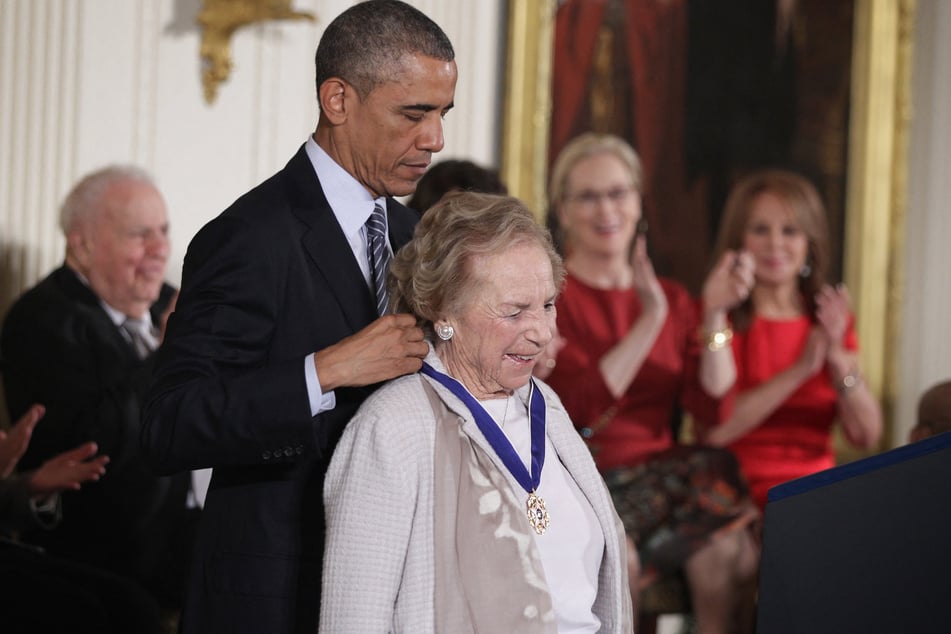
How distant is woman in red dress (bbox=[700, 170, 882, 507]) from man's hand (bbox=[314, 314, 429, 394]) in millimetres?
3717

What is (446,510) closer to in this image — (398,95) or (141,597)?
(398,95)

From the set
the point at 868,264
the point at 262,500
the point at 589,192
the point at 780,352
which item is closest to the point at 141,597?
the point at 262,500

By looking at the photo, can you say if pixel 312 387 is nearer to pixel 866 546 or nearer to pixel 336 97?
pixel 336 97

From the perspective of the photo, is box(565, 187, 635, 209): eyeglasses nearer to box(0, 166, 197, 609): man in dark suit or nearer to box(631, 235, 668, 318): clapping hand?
box(631, 235, 668, 318): clapping hand

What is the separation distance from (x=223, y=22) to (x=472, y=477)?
10.6ft

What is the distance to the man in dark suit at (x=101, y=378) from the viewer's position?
14.0 ft

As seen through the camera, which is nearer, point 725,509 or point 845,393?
point 725,509

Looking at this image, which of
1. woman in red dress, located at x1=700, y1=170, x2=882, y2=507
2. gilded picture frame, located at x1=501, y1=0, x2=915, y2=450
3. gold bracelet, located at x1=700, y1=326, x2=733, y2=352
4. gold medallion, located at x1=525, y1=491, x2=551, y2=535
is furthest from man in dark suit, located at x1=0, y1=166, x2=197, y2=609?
gilded picture frame, located at x1=501, y1=0, x2=915, y2=450

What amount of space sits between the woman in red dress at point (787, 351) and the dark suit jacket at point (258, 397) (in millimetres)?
Answer: 3588

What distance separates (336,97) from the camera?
8.63 feet

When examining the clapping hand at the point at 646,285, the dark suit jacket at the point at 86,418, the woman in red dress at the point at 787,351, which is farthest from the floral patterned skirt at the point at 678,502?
the dark suit jacket at the point at 86,418

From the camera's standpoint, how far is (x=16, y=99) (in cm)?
471

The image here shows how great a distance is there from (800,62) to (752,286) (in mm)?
1337

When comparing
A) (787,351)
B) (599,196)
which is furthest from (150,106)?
(787,351)
